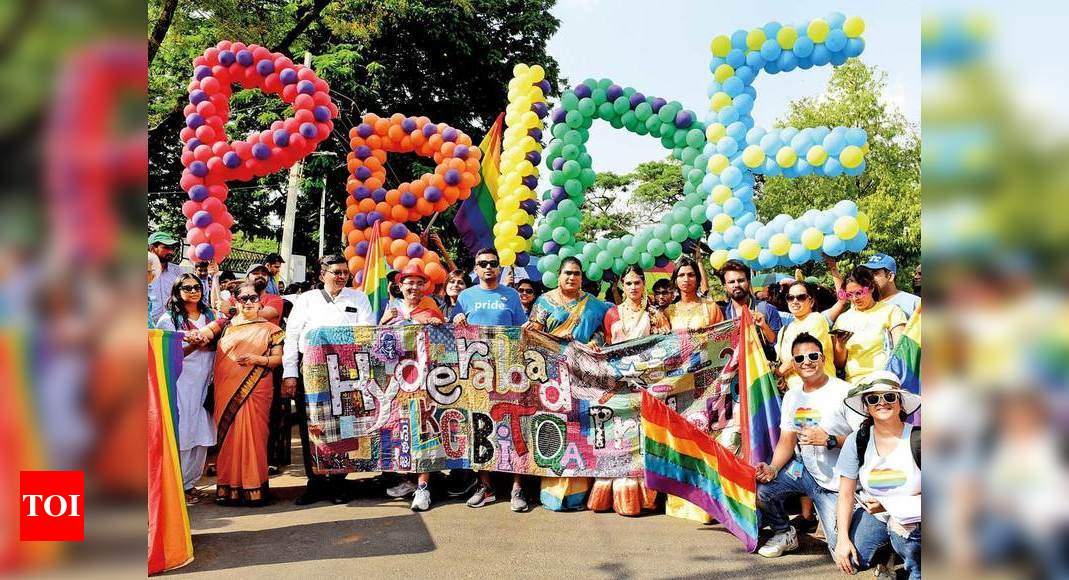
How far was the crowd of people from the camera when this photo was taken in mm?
4125

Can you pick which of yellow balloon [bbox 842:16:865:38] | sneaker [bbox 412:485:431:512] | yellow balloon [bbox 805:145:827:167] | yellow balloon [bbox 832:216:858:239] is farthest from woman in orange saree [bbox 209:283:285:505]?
yellow balloon [bbox 842:16:865:38]

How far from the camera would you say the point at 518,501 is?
5160mm

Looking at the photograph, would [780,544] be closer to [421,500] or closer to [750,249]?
[421,500]

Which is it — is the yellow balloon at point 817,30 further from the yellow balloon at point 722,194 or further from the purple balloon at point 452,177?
the purple balloon at point 452,177

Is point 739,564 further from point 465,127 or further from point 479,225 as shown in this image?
point 465,127

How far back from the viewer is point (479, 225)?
35.1 feet

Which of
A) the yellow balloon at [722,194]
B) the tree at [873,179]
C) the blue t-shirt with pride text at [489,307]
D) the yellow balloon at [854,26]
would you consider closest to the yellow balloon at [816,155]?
the yellow balloon at [722,194]

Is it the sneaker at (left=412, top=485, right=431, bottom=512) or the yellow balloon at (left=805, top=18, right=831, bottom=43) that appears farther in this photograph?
the yellow balloon at (left=805, top=18, right=831, bottom=43)

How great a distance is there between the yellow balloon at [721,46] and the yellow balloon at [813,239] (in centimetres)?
233

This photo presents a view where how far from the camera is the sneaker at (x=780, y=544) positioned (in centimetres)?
421

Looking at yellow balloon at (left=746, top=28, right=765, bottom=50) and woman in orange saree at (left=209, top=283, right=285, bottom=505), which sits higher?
yellow balloon at (left=746, top=28, right=765, bottom=50)
